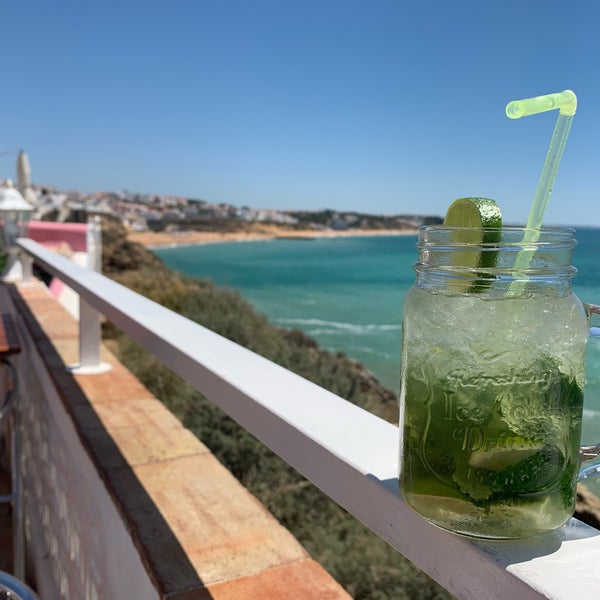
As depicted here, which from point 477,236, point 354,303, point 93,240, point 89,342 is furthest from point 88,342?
point 354,303

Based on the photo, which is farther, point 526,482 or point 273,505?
point 273,505

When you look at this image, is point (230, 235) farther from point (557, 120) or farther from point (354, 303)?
point (557, 120)

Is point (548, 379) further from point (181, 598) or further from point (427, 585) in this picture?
point (427, 585)

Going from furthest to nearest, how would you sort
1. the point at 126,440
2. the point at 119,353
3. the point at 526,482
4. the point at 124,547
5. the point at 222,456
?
the point at 119,353 → the point at 222,456 → the point at 126,440 → the point at 124,547 → the point at 526,482

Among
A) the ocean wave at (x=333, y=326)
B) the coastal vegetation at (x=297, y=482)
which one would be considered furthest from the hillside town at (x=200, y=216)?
the coastal vegetation at (x=297, y=482)

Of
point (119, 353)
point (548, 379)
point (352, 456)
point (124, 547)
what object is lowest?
point (119, 353)

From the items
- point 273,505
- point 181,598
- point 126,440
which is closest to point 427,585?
point 273,505
